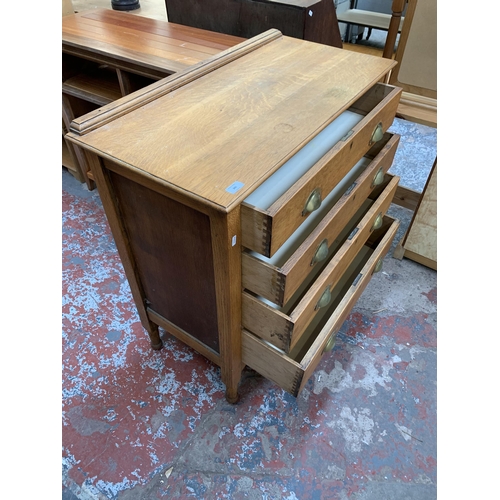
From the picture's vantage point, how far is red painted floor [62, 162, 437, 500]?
1064mm

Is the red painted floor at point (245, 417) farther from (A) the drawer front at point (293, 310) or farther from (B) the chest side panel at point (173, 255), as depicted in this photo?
(A) the drawer front at point (293, 310)

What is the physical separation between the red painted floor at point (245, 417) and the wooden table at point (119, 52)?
910 mm

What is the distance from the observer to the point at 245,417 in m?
1.20

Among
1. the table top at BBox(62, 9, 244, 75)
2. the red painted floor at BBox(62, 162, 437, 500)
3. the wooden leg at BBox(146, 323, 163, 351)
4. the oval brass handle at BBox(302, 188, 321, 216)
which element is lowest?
the red painted floor at BBox(62, 162, 437, 500)

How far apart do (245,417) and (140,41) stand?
1.52 meters

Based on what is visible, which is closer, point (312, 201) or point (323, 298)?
point (312, 201)

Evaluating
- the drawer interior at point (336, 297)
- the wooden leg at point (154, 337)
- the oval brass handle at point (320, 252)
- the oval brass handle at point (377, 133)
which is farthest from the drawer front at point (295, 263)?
the wooden leg at point (154, 337)

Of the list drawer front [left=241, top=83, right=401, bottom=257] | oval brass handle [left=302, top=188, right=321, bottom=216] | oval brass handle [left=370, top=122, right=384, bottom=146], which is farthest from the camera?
oval brass handle [left=370, top=122, right=384, bottom=146]

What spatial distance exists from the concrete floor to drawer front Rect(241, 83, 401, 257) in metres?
0.71

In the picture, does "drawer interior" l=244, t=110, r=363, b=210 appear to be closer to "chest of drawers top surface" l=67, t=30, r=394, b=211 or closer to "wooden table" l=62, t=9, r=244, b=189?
"chest of drawers top surface" l=67, t=30, r=394, b=211

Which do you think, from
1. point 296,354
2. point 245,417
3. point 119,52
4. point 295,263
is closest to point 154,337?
point 245,417

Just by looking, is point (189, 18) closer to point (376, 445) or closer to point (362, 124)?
point (362, 124)

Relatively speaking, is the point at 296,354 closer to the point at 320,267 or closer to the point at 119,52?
the point at 320,267

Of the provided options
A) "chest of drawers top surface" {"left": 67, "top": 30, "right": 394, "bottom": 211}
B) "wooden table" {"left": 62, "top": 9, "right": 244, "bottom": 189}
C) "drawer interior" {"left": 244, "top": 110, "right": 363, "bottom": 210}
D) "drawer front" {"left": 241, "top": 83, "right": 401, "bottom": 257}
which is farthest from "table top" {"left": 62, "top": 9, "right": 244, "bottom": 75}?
"drawer front" {"left": 241, "top": 83, "right": 401, "bottom": 257}
